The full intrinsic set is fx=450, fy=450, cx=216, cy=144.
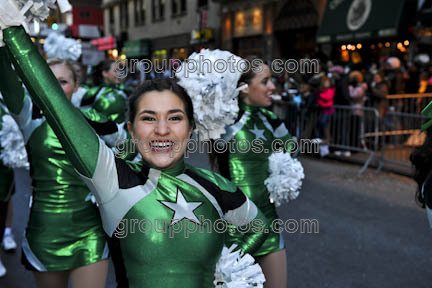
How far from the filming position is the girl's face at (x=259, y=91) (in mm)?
3170

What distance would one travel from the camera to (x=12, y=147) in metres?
3.79

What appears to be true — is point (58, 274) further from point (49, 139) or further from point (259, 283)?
point (259, 283)

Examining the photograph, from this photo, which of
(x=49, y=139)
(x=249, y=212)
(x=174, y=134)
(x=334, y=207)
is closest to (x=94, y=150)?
(x=174, y=134)

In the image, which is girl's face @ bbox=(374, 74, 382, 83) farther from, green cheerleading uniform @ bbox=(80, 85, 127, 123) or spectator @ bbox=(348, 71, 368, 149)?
green cheerleading uniform @ bbox=(80, 85, 127, 123)

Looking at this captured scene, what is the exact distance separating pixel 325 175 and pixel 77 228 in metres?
5.94

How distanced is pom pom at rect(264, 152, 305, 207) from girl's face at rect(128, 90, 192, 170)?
4.38 feet

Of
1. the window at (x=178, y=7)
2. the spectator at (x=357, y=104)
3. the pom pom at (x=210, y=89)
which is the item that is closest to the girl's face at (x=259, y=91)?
the pom pom at (x=210, y=89)

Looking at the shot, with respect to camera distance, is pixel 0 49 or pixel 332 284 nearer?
pixel 0 49

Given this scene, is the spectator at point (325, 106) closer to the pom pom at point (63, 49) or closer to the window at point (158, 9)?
the pom pom at point (63, 49)

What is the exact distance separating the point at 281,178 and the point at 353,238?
2.19m

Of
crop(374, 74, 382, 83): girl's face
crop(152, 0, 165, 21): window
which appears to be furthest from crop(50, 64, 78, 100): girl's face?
crop(152, 0, 165, 21): window

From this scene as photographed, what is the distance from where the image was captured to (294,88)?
37.8ft

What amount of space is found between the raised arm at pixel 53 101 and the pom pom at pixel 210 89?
24.7 inches

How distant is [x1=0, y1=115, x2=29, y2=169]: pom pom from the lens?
3.76 m
